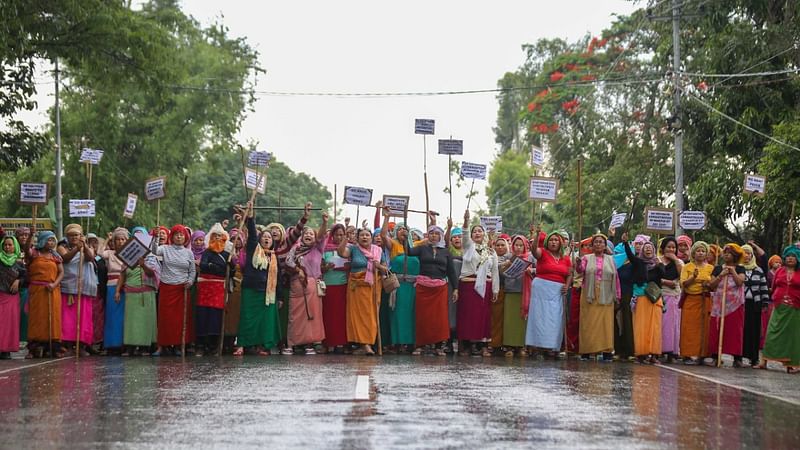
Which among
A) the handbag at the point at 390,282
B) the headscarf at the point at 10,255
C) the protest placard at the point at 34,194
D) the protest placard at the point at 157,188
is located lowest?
the handbag at the point at 390,282

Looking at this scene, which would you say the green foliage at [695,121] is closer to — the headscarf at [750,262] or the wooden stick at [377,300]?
the headscarf at [750,262]

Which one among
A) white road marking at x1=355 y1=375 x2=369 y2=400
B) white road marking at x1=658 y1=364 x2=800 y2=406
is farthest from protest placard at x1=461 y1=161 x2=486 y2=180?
white road marking at x1=355 y1=375 x2=369 y2=400

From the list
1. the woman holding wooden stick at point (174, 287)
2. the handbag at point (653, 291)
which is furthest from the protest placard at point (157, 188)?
the handbag at point (653, 291)

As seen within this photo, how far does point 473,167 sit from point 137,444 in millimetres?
14341

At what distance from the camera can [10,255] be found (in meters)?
17.9

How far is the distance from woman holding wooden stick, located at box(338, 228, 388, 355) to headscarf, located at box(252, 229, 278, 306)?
1006 mm

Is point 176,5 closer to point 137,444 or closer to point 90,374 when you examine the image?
point 90,374

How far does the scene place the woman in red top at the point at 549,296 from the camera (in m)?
18.8

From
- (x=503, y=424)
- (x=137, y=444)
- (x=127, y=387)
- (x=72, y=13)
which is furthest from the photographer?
(x=72, y=13)

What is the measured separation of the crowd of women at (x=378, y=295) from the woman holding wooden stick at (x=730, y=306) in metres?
0.02

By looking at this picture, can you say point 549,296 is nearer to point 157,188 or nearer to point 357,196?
point 357,196

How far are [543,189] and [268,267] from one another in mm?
5035

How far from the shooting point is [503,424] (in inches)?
370

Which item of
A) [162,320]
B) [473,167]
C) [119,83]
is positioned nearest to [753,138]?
[473,167]
